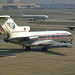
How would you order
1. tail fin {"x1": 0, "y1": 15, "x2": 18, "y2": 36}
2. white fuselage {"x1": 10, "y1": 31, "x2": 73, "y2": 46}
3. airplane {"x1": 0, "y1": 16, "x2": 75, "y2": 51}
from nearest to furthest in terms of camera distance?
tail fin {"x1": 0, "y1": 15, "x2": 18, "y2": 36}
airplane {"x1": 0, "y1": 16, "x2": 75, "y2": 51}
white fuselage {"x1": 10, "y1": 31, "x2": 73, "y2": 46}

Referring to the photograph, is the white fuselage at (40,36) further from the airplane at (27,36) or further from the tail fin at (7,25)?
the tail fin at (7,25)

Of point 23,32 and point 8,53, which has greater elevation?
point 23,32

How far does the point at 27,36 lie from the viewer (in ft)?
146

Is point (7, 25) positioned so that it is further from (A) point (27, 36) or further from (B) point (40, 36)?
(B) point (40, 36)

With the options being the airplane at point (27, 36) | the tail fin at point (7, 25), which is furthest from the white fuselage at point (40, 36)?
the tail fin at point (7, 25)

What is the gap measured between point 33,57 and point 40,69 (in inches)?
322

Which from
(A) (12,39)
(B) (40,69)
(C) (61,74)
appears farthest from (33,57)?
(C) (61,74)

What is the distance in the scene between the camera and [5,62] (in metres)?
37.3

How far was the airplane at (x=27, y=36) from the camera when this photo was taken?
4288 cm

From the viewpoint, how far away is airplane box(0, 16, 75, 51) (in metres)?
42.9

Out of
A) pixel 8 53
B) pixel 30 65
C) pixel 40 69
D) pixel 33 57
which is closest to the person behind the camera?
pixel 40 69

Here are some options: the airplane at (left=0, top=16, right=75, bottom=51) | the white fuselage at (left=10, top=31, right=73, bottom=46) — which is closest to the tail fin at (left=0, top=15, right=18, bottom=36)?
the airplane at (left=0, top=16, right=75, bottom=51)

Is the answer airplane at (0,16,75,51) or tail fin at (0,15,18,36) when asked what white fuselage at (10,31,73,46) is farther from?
tail fin at (0,15,18,36)

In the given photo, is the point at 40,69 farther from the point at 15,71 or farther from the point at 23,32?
the point at 23,32
